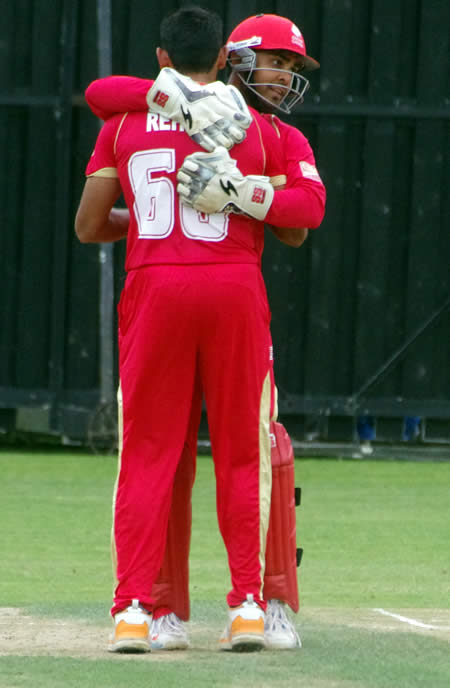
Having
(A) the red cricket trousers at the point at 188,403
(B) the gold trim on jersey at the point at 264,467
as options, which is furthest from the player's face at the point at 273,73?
(B) the gold trim on jersey at the point at 264,467

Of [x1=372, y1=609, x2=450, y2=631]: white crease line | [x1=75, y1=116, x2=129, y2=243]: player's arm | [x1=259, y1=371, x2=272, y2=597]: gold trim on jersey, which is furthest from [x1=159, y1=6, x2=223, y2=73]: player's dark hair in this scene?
[x1=372, y1=609, x2=450, y2=631]: white crease line

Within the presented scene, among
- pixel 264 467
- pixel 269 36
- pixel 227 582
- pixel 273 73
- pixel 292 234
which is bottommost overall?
pixel 227 582

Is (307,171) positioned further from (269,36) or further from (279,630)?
(279,630)

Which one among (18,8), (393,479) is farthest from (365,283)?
(18,8)

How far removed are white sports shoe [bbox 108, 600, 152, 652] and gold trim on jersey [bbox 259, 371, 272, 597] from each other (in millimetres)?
362

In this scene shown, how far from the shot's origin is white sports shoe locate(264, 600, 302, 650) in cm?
448

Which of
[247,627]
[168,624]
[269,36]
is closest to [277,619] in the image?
[247,627]

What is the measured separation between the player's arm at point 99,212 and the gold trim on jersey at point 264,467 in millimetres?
661

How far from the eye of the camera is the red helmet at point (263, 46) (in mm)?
4590

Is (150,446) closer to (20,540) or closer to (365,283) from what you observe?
(20,540)

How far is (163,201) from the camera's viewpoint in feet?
14.3

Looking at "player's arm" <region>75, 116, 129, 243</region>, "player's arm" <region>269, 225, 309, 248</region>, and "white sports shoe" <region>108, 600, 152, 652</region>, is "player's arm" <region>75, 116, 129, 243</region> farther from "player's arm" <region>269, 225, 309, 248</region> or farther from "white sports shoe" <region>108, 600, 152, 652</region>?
"white sports shoe" <region>108, 600, 152, 652</region>

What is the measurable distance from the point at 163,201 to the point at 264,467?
32.2 inches

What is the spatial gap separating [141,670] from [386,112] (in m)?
7.93
